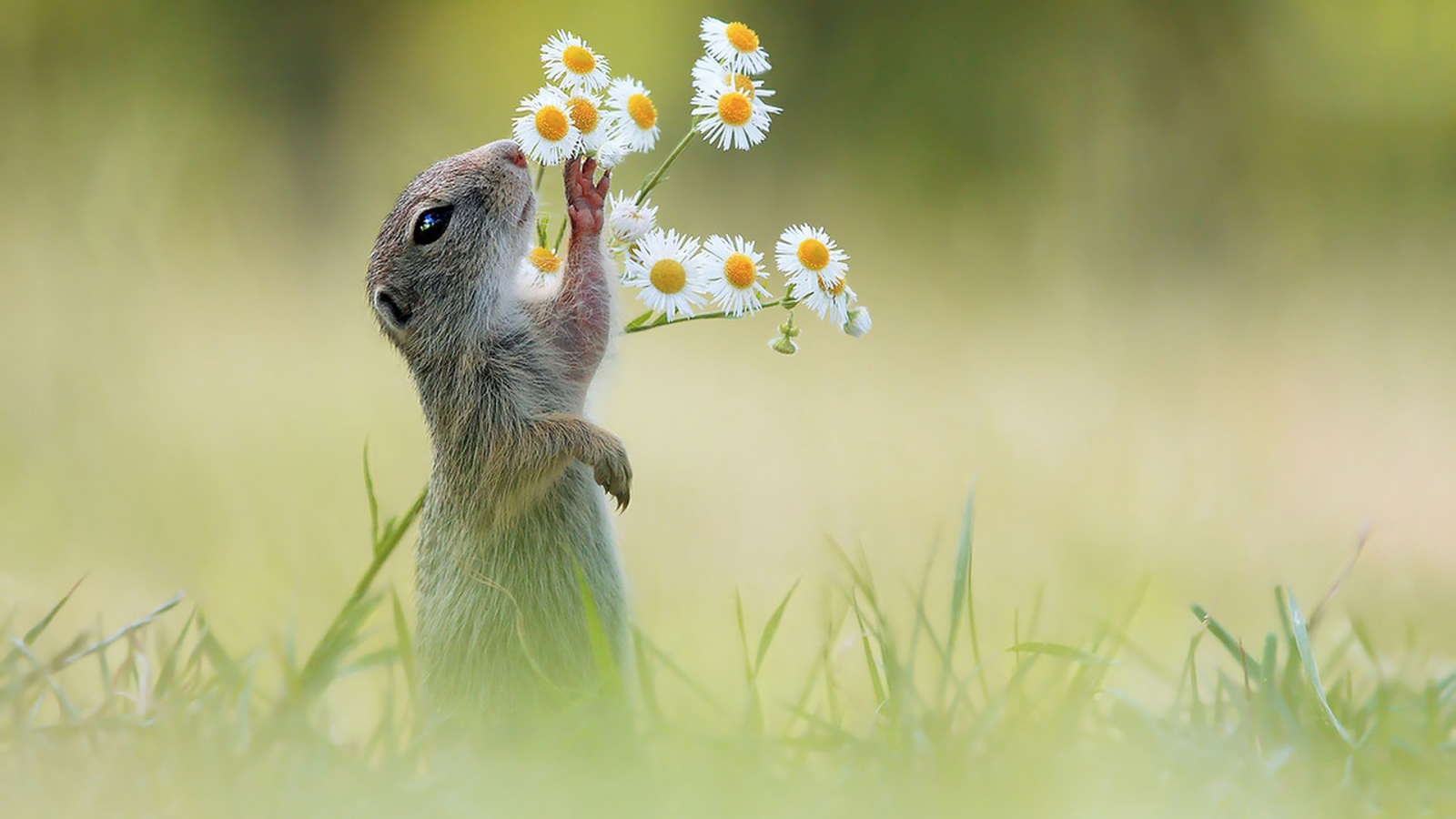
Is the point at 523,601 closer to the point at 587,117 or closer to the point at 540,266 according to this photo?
the point at 540,266

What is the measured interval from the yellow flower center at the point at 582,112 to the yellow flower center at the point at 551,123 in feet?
0.09

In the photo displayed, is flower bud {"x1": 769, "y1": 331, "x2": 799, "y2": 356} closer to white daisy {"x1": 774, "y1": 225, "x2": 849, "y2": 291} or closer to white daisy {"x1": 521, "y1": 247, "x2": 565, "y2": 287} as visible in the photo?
white daisy {"x1": 774, "y1": 225, "x2": 849, "y2": 291}

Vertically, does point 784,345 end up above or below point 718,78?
below

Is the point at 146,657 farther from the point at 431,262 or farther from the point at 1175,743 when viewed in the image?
the point at 1175,743

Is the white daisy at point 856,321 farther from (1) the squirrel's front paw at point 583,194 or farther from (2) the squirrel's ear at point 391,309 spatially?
(2) the squirrel's ear at point 391,309

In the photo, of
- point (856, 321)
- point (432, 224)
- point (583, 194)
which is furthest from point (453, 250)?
point (856, 321)

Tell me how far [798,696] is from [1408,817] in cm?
58


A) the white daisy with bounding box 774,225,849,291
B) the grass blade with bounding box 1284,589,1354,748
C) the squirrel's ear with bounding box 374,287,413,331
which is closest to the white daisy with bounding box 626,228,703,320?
the white daisy with bounding box 774,225,849,291

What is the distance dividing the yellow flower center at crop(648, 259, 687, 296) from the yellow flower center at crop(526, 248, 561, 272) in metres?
0.30

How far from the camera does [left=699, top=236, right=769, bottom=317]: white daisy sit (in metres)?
1.44

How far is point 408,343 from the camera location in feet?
5.42

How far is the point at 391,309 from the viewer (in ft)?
5.42

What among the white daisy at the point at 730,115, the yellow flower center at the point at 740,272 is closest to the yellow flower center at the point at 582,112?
the white daisy at the point at 730,115

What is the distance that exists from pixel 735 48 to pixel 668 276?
295 millimetres
